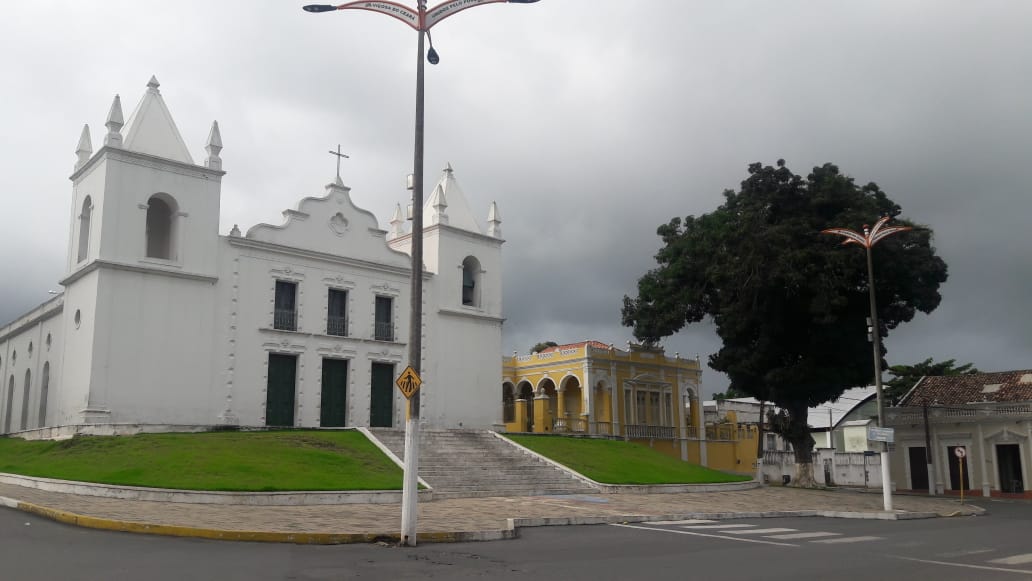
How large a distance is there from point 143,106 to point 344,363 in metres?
10.8

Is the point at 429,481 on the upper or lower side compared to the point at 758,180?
lower

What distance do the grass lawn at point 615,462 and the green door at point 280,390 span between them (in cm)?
772

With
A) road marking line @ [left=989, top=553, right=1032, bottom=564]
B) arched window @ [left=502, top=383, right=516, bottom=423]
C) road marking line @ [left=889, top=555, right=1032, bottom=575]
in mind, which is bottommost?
road marking line @ [left=989, top=553, right=1032, bottom=564]

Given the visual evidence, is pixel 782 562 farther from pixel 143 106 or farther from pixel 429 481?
pixel 143 106

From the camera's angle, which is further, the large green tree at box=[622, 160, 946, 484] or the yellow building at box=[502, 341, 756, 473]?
the yellow building at box=[502, 341, 756, 473]

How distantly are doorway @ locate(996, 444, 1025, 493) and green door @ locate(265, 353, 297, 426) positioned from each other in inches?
1166

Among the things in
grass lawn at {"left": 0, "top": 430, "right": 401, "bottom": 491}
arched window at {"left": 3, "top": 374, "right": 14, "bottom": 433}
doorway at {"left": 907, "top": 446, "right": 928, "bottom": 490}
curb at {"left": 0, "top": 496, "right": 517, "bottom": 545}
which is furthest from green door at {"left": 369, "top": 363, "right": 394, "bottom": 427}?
doorway at {"left": 907, "top": 446, "right": 928, "bottom": 490}

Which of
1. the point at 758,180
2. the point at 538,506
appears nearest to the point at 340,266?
the point at 538,506

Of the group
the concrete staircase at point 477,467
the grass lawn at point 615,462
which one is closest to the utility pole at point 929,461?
the grass lawn at point 615,462

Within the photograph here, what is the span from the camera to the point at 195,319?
26.7 m

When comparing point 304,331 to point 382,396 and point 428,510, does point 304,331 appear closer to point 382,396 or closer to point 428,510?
point 382,396

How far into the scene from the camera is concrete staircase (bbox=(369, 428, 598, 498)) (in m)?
22.4

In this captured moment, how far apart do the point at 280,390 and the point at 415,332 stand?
55.1 feet

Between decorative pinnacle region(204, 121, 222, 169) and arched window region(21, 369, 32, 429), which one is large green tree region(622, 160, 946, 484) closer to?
decorative pinnacle region(204, 121, 222, 169)
